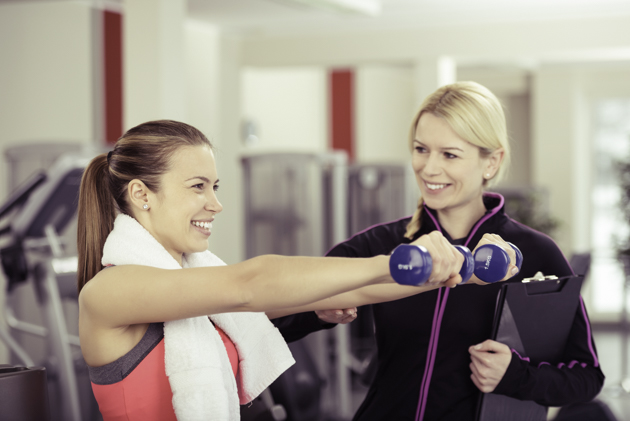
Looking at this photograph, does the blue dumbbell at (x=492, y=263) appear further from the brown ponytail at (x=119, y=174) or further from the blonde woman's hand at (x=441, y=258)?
the brown ponytail at (x=119, y=174)

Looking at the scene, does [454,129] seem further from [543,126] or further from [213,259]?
[543,126]

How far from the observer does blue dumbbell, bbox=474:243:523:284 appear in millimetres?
1104

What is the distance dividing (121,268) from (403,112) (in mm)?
7873

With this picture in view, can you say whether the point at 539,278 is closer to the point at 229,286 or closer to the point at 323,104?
the point at 229,286

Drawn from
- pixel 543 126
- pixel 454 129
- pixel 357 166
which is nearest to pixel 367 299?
pixel 454 129

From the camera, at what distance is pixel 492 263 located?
3.63ft

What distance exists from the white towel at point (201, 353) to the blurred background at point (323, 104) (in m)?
0.80

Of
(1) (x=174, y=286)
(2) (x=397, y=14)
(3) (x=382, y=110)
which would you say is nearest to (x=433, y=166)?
(1) (x=174, y=286)

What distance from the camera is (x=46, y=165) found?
3814mm

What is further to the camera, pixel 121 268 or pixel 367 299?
pixel 367 299

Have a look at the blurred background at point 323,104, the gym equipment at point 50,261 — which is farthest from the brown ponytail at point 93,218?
the gym equipment at point 50,261

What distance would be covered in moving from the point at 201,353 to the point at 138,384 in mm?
109

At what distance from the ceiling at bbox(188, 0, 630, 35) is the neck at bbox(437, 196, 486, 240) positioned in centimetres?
372

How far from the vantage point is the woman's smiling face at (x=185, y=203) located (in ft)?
3.89
